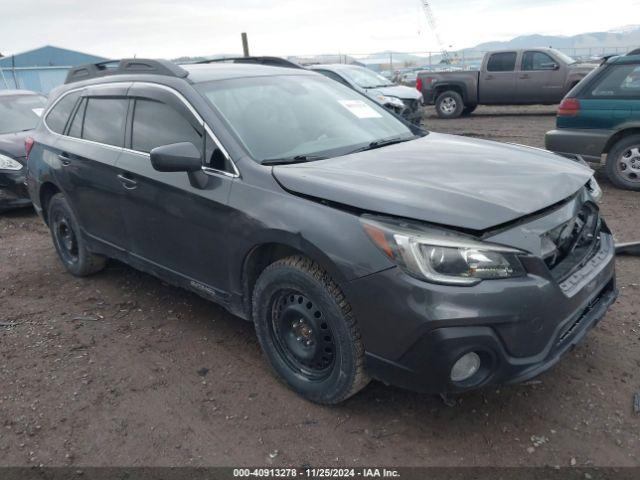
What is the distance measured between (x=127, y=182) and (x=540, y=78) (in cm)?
1415

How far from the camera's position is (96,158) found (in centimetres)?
416

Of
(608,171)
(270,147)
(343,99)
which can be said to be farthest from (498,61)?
(270,147)

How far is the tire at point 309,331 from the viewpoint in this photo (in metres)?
2.71

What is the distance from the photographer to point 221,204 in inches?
125

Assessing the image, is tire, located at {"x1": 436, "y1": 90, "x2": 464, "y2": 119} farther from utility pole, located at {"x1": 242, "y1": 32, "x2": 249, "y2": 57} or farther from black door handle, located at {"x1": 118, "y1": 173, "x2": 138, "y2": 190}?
black door handle, located at {"x1": 118, "y1": 173, "x2": 138, "y2": 190}

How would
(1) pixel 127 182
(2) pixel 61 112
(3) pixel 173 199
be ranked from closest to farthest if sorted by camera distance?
(3) pixel 173 199 < (1) pixel 127 182 < (2) pixel 61 112

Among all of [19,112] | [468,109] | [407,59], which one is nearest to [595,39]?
[407,59]

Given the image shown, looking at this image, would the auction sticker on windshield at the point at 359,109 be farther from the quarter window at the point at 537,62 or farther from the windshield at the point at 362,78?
the quarter window at the point at 537,62

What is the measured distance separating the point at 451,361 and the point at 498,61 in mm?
15320

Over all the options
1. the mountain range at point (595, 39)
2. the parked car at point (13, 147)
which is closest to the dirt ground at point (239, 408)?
the parked car at point (13, 147)

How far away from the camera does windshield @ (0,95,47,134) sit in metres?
8.09

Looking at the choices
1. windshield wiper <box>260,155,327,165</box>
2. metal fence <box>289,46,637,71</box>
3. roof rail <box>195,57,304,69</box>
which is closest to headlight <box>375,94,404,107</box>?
roof rail <box>195,57,304,69</box>

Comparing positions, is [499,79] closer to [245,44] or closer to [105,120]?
[245,44]

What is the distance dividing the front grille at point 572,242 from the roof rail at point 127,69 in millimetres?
2447
